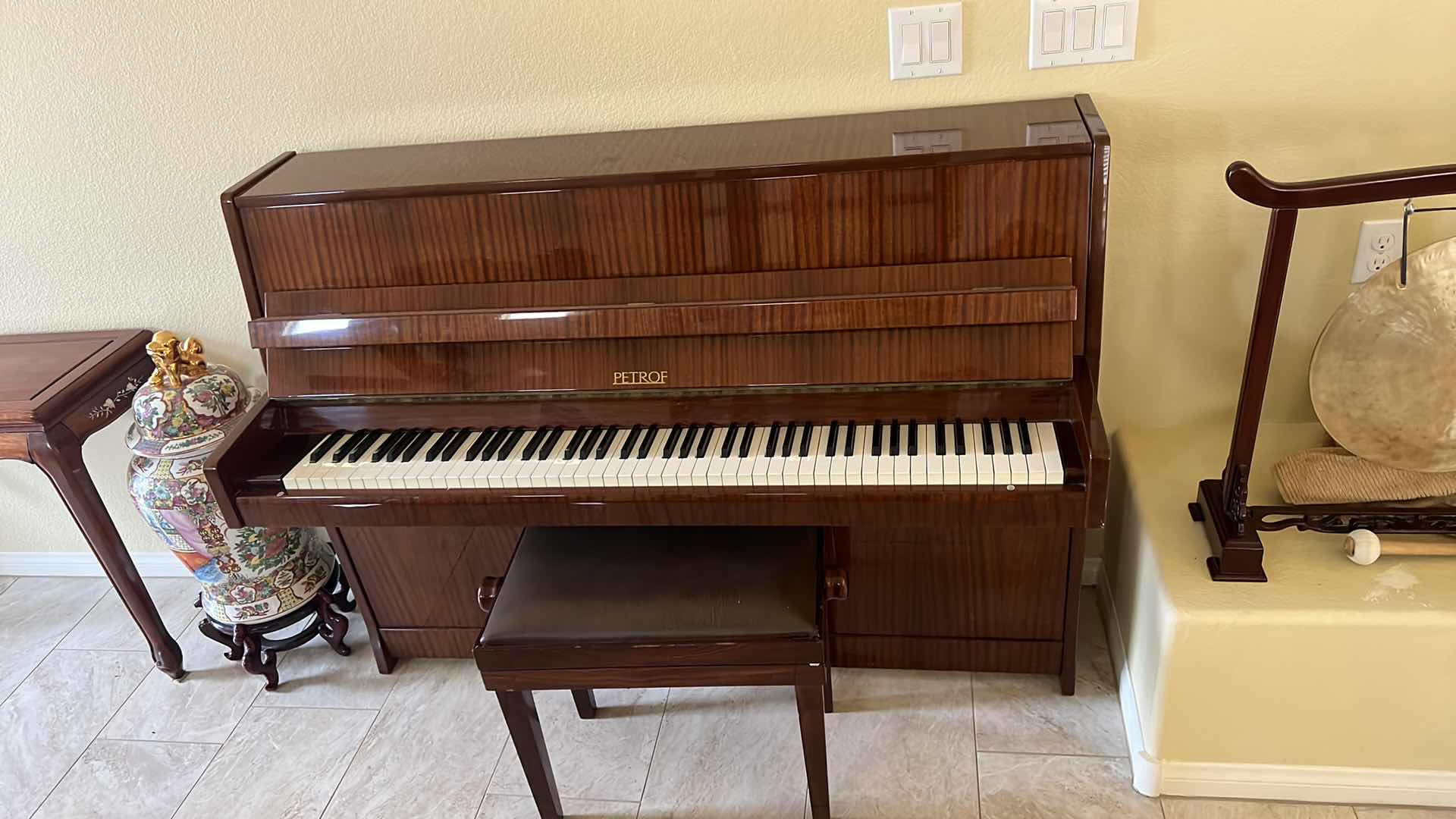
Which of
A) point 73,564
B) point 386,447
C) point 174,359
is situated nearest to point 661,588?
point 386,447

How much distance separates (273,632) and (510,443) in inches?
37.3

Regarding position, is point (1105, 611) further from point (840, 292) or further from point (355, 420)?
point (355, 420)

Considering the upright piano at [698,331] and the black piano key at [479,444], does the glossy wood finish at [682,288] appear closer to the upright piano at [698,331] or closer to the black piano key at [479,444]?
the upright piano at [698,331]

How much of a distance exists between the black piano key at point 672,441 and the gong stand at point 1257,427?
0.82 metres

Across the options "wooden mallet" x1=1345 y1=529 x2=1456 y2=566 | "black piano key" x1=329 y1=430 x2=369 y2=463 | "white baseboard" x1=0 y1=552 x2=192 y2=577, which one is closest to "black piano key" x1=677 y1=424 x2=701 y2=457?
"black piano key" x1=329 y1=430 x2=369 y2=463

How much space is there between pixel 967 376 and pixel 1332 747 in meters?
0.82

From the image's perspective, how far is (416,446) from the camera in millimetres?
1658

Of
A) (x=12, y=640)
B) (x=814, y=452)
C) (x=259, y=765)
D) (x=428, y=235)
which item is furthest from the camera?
(x=12, y=640)

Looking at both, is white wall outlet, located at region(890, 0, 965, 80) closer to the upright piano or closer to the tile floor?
the upright piano

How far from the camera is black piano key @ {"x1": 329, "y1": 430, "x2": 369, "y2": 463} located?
65.1 inches

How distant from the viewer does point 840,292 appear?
1533mm

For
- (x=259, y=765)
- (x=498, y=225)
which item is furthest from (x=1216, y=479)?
(x=259, y=765)

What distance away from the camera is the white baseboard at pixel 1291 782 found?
1.58m

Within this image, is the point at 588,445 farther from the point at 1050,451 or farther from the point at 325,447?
the point at 1050,451
